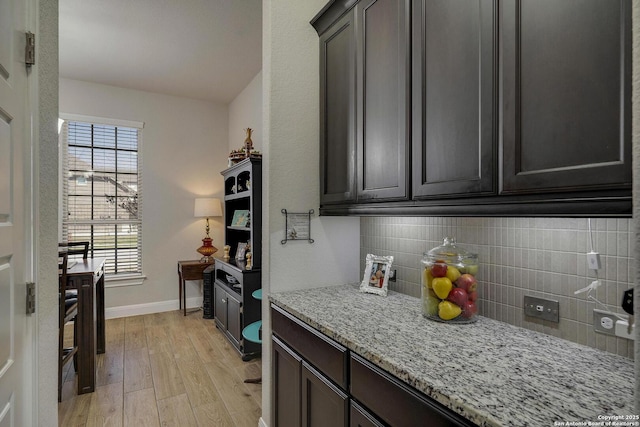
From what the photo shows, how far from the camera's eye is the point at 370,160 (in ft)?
5.39

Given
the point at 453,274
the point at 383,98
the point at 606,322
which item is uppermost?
the point at 383,98

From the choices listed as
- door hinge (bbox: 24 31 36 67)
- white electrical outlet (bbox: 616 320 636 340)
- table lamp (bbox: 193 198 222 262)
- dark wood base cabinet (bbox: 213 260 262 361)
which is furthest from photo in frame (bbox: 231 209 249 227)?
white electrical outlet (bbox: 616 320 636 340)

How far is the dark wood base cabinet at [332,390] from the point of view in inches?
37.9

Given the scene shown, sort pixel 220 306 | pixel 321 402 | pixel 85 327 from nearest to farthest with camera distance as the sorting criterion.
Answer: pixel 321 402
pixel 85 327
pixel 220 306

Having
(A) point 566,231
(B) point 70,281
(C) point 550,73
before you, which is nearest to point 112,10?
(B) point 70,281

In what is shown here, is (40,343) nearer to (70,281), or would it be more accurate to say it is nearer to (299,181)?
(299,181)

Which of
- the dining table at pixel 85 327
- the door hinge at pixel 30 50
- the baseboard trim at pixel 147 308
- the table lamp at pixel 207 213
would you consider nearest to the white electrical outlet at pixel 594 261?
the door hinge at pixel 30 50

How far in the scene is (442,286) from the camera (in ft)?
4.38

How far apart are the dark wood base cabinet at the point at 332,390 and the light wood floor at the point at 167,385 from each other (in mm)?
783

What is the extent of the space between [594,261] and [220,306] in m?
3.47

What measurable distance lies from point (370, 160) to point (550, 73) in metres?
0.81

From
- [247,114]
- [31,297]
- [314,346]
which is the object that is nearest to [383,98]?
[314,346]

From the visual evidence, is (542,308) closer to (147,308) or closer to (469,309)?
(469,309)

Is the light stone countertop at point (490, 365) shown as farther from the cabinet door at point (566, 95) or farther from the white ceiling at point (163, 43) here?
the white ceiling at point (163, 43)
